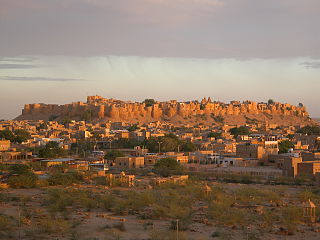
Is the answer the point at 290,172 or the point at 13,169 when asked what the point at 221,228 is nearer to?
the point at 290,172

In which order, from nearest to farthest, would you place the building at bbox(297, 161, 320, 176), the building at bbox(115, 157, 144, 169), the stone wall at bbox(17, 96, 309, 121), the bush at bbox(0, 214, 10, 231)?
the bush at bbox(0, 214, 10, 231) → the building at bbox(297, 161, 320, 176) → the building at bbox(115, 157, 144, 169) → the stone wall at bbox(17, 96, 309, 121)

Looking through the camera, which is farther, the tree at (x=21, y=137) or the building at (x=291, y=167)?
the tree at (x=21, y=137)

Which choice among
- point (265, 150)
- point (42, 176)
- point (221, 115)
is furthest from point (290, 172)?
point (221, 115)

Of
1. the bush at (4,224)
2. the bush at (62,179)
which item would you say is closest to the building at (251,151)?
the bush at (62,179)

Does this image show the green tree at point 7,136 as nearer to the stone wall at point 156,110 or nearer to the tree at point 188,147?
the tree at point 188,147

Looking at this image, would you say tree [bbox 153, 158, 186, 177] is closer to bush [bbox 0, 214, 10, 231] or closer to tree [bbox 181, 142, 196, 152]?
tree [bbox 181, 142, 196, 152]

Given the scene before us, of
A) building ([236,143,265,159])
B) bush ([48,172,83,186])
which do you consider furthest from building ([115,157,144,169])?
bush ([48,172,83,186])

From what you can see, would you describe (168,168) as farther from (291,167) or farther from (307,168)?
(307,168)
